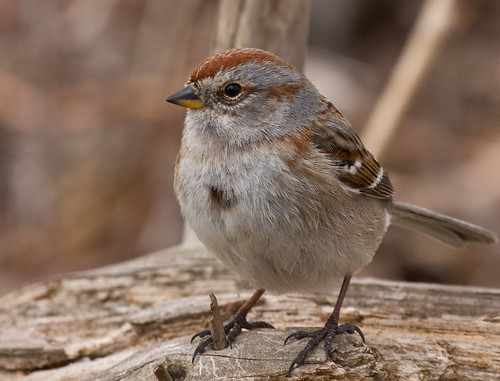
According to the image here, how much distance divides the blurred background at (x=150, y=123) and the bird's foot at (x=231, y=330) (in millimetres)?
3149

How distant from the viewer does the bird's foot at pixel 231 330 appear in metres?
3.55

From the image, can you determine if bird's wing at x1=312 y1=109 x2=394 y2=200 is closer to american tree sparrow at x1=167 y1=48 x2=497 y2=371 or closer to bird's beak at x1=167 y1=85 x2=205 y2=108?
american tree sparrow at x1=167 y1=48 x2=497 y2=371

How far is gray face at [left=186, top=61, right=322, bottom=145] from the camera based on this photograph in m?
3.59

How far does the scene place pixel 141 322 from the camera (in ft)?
14.1

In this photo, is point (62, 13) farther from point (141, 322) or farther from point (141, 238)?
point (141, 322)

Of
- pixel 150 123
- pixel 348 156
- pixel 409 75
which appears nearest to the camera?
pixel 348 156

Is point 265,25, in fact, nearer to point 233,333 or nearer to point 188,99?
point 188,99

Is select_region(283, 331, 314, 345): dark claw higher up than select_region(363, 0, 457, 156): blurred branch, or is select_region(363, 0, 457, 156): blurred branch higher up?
select_region(363, 0, 457, 156): blurred branch

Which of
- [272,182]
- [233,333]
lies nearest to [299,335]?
[233,333]

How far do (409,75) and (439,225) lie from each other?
2.23 meters

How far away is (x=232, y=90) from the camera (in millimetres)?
3639

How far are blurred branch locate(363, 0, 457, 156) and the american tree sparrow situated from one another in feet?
8.70

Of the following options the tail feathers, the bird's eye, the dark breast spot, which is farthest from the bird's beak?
the tail feathers

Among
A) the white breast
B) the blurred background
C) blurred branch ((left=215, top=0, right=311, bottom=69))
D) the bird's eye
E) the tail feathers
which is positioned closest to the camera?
the white breast
